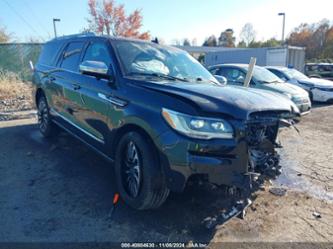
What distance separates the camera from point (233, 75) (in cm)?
920

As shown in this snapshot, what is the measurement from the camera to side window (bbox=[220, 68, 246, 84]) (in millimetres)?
8900

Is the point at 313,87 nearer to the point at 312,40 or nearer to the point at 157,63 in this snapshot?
the point at 157,63

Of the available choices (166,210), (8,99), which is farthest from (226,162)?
(8,99)

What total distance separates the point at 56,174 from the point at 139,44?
222cm

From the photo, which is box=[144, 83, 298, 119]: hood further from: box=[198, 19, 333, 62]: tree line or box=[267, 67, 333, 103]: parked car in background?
box=[198, 19, 333, 62]: tree line

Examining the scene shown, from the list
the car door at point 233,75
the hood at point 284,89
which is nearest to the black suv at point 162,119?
the hood at point 284,89

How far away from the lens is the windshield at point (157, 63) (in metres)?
3.57

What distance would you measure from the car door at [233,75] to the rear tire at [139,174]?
6.30m

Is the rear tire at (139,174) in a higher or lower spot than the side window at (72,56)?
lower

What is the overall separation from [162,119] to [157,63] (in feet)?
4.47

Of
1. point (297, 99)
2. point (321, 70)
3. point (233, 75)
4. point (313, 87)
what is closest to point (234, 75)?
point (233, 75)

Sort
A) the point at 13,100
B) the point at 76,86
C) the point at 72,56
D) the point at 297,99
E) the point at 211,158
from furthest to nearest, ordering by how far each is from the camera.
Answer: the point at 13,100 < the point at 297,99 < the point at 72,56 < the point at 76,86 < the point at 211,158

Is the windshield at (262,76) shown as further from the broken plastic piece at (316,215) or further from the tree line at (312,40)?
the tree line at (312,40)

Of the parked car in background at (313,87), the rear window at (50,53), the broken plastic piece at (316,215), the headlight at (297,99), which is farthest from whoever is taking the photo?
the parked car in background at (313,87)
